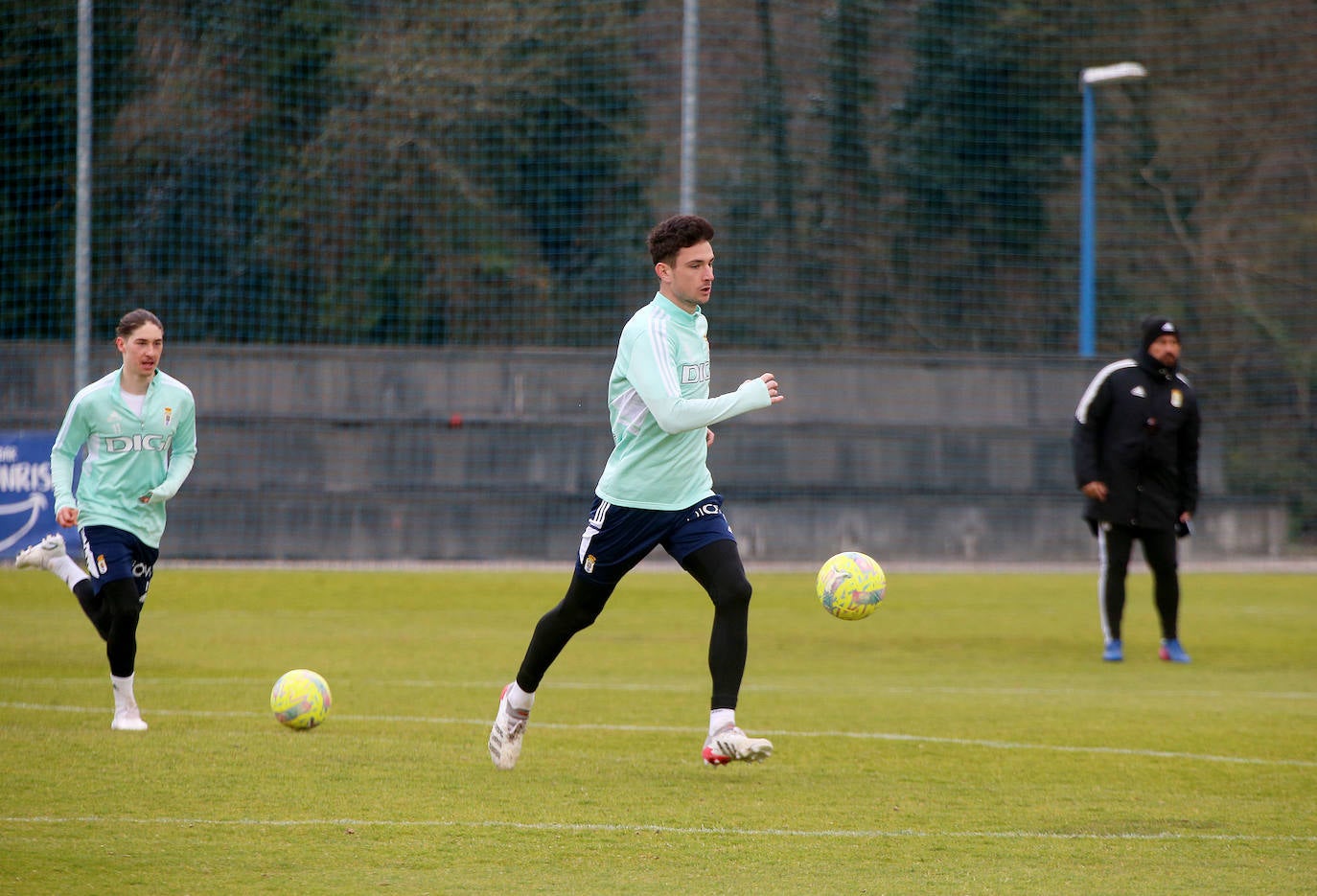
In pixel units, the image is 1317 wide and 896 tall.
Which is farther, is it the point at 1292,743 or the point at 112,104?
the point at 112,104

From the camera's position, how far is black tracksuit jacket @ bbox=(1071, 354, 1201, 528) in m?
11.8

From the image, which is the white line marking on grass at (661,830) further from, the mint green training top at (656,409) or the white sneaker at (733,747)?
the mint green training top at (656,409)

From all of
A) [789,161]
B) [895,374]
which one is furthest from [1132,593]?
[789,161]

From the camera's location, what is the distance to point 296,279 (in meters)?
23.2

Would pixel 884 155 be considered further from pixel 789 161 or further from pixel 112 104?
pixel 112 104

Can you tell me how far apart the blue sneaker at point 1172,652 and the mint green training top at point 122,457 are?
734 cm

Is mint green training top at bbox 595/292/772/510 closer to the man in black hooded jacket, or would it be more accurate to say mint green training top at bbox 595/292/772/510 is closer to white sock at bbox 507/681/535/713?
white sock at bbox 507/681/535/713

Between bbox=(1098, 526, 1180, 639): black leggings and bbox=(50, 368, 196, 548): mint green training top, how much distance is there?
6778 mm

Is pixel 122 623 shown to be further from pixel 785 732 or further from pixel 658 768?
pixel 785 732

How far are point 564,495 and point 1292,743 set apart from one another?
1430 centimetres

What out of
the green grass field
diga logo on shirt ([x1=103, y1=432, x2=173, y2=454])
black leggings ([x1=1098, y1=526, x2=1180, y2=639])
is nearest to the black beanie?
black leggings ([x1=1098, y1=526, x2=1180, y2=639])

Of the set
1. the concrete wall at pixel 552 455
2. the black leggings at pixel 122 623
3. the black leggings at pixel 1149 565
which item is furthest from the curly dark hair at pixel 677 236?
the concrete wall at pixel 552 455

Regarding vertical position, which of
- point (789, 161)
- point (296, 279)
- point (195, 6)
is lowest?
point (296, 279)

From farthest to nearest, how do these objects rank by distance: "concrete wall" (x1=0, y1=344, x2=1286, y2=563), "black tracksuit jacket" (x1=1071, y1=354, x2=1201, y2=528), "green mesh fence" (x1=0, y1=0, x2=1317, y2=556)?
"green mesh fence" (x1=0, y1=0, x2=1317, y2=556) → "concrete wall" (x1=0, y1=344, x2=1286, y2=563) → "black tracksuit jacket" (x1=1071, y1=354, x2=1201, y2=528)
